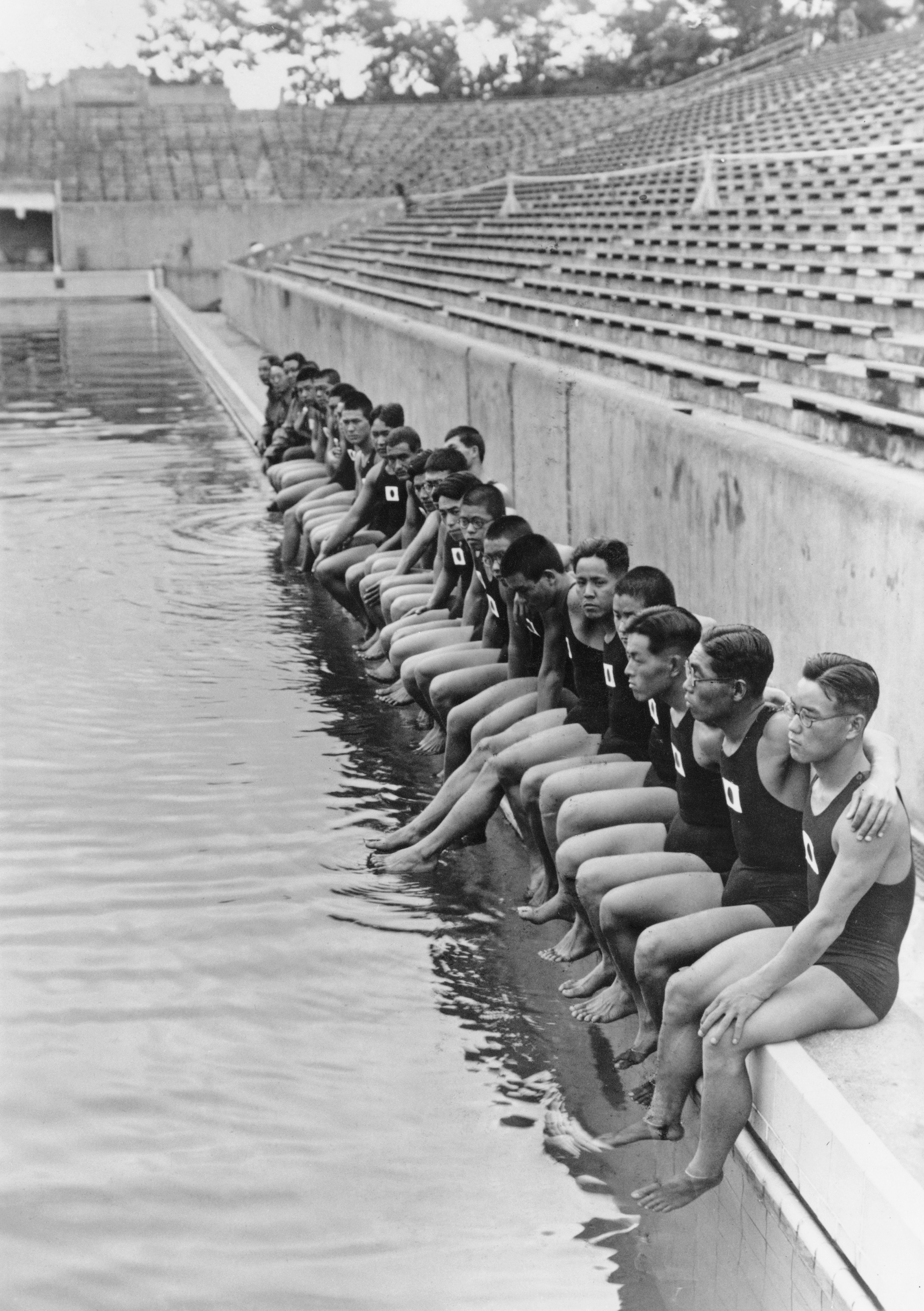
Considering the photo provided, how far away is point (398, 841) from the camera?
6.43 meters

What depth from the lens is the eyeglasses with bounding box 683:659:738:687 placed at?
13.9ft

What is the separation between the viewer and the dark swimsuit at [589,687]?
5.98 metres

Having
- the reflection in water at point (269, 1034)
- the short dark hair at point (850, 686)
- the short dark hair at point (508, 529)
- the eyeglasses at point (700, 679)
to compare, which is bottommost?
the reflection in water at point (269, 1034)

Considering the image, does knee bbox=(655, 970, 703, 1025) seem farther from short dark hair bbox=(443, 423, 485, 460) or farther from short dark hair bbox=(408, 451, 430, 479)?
short dark hair bbox=(408, 451, 430, 479)

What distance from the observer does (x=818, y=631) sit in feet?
20.4

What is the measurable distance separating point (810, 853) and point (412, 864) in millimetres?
2539

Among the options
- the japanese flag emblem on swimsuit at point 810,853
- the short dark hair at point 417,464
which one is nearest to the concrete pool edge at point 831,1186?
the japanese flag emblem on swimsuit at point 810,853

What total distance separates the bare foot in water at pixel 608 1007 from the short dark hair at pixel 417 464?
16.1 feet

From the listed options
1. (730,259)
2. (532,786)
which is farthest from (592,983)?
(730,259)

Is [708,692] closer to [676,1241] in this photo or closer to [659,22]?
[676,1241]

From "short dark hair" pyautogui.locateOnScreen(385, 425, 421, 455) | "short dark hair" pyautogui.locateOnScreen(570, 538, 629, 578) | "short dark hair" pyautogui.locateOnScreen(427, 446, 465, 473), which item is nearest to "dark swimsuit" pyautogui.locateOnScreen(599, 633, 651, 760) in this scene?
"short dark hair" pyautogui.locateOnScreen(570, 538, 629, 578)

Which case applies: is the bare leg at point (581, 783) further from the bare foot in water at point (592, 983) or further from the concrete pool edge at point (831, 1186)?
the concrete pool edge at point (831, 1186)

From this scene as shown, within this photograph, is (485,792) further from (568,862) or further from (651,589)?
(651,589)

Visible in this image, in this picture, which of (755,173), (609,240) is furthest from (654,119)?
(609,240)
